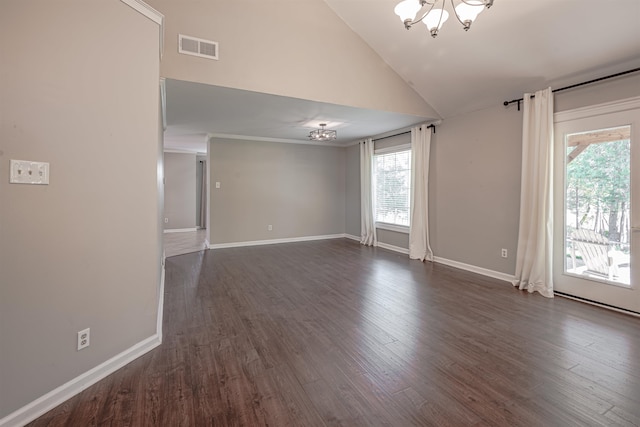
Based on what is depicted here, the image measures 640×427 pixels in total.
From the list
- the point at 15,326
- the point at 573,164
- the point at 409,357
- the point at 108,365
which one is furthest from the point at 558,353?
the point at 15,326

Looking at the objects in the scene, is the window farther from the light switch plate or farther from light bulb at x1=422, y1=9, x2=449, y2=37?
the light switch plate

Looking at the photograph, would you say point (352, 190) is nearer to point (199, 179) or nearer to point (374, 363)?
point (199, 179)

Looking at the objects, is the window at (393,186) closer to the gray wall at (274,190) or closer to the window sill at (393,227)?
the window sill at (393,227)

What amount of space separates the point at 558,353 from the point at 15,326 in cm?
365

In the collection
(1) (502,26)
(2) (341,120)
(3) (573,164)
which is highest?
(1) (502,26)

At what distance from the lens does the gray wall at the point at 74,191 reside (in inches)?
61.8

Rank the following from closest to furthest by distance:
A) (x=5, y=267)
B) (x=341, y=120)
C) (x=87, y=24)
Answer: (x=5, y=267) → (x=87, y=24) → (x=341, y=120)

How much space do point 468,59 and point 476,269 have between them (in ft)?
10.1

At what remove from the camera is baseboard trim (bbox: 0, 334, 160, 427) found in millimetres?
1587

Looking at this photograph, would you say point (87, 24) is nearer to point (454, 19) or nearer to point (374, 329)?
point (374, 329)

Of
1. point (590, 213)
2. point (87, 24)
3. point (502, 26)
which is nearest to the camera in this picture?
point (87, 24)

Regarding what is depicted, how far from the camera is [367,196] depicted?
7047 millimetres

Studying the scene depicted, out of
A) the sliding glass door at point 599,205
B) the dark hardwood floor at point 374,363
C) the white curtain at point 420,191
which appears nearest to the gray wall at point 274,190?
the white curtain at point 420,191

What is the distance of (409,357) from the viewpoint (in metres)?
2.27
